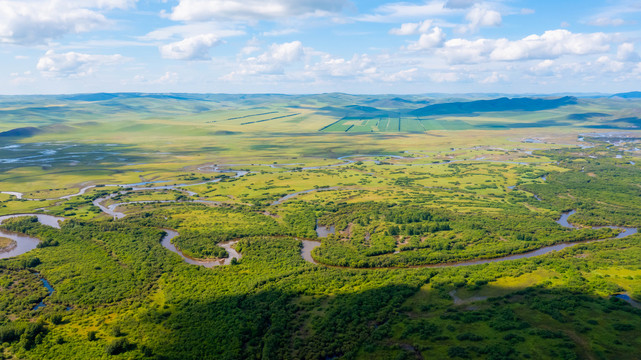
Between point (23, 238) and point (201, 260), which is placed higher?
point (23, 238)

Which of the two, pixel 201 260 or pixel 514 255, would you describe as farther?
pixel 514 255

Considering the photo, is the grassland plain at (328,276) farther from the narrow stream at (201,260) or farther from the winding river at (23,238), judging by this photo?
the winding river at (23,238)

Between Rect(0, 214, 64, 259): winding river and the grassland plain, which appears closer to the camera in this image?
the grassland plain

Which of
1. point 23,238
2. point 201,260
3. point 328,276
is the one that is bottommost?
point 201,260

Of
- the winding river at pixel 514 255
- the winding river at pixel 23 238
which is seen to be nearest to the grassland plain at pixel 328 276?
the winding river at pixel 514 255

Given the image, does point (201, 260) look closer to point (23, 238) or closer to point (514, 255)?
point (23, 238)

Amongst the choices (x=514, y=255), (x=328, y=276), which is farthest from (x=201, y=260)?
(x=514, y=255)

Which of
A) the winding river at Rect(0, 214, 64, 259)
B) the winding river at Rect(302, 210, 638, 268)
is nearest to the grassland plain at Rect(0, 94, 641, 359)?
the winding river at Rect(302, 210, 638, 268)

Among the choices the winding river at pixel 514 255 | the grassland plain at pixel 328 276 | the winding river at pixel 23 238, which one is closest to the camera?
the grassland plain at pixel 328 276

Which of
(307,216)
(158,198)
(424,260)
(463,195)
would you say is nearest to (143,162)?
(158,198)

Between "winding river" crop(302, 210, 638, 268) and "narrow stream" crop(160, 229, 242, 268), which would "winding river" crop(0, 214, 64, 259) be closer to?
"narrow stream" crop(160, 229, 242, 268)

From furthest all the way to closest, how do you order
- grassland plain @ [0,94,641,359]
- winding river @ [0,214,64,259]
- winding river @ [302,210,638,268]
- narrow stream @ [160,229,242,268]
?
1. winding river @ [0,214,64,259]
2. narrow stream @ [160,229,242,268]
3. winding river @ [302,210,638,268]
4. grassland plain @ [0,94,641,359]
